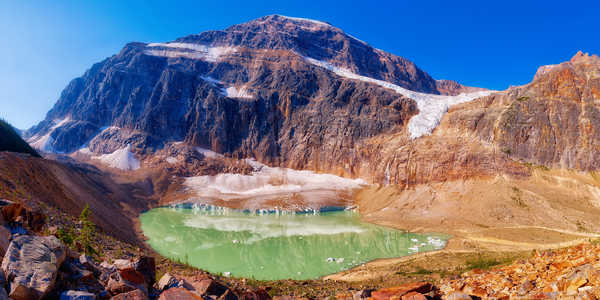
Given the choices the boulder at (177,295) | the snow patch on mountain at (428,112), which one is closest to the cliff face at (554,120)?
the snow patch on mountain at (428,112)

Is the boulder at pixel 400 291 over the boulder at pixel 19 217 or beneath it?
beneath

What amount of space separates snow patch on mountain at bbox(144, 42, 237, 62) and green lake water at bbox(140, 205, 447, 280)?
85.3 metres

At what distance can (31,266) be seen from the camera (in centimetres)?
467

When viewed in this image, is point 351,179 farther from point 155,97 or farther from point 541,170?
point 155,97

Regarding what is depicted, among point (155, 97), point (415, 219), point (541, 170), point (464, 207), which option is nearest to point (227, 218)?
point (415, 219)

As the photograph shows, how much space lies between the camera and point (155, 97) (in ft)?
340

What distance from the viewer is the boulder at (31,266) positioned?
430 centimetres

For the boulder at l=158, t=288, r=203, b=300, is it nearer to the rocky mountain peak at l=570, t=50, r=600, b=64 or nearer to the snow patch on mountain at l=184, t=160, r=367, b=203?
the snow patch on mountain at l=184, t=160, r=367, b=203

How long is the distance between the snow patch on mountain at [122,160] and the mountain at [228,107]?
1655 millimetres

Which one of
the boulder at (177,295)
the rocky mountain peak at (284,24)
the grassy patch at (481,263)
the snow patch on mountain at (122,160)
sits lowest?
the grassy patch at (481,263)

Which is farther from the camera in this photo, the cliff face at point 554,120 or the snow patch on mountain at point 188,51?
the snow patch on mountain at point 188,51

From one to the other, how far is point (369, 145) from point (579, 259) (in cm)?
7305

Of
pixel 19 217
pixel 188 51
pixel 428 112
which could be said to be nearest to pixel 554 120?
pixel 428 112

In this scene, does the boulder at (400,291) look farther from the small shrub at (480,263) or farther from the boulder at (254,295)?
the small shrub at (480,263)
